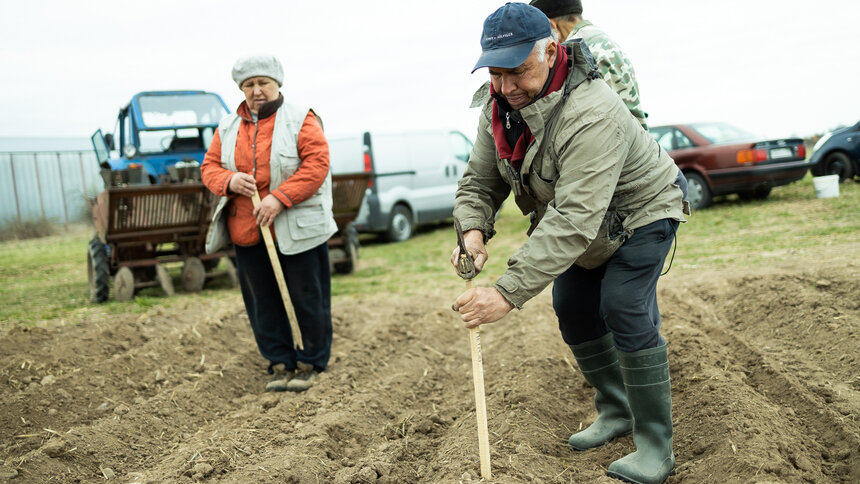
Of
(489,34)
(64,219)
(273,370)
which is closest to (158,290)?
(273,370)

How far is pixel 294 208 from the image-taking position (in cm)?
458

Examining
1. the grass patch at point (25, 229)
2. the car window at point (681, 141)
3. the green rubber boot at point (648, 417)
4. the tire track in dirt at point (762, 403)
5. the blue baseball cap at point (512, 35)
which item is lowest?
the grass patch at point (25, 229)

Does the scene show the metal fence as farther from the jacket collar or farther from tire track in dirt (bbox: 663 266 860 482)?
tire track in dirt (bbox: 663 266 860 482)

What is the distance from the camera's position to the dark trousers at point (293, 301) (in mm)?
4668

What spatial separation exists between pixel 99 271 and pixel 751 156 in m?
10.1

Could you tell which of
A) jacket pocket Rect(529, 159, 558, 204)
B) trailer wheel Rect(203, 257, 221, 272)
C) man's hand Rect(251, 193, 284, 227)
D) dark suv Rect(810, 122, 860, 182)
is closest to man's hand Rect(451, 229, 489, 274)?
jacket pocket Rect(529, 159, 558, 204)

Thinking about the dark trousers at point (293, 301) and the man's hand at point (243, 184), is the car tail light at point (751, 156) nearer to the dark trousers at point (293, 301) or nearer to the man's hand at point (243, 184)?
the dark trousers at point (293, 301)

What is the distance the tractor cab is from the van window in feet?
16.3

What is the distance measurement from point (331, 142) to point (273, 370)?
8.59 m

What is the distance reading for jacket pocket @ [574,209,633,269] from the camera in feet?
9.37

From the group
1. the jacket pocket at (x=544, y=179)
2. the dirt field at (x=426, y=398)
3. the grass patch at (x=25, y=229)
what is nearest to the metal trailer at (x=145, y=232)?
the dirt field at (x=426, y=398)

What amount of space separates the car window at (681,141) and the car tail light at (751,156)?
2.77ft

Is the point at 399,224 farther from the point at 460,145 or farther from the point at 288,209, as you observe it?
the point at 288,209

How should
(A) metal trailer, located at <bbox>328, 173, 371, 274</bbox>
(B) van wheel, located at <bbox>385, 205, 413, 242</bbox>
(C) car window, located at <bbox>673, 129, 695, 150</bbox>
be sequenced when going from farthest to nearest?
(B) van wheel, located at <bbox>385, 205, 413, 242</bbox> < (C) car window, located at <bbox>673, 129, 695, 150</bbox> < (A) metal trailer, located at <bbox>328, 173, 371, 274</bbox>
